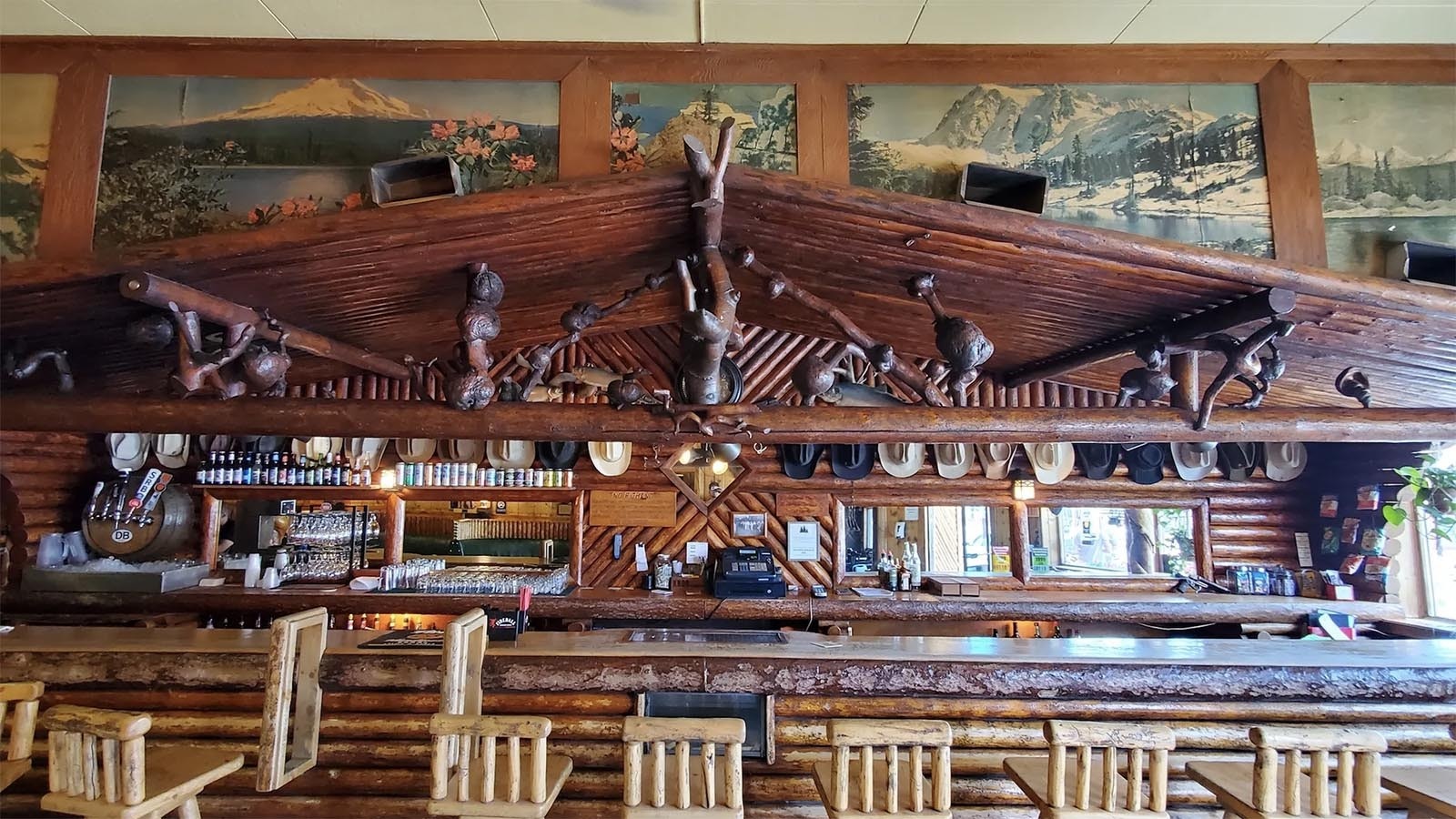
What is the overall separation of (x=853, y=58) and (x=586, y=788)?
4.28 meters

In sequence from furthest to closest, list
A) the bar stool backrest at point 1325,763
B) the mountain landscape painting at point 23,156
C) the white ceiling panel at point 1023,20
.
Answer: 1. the mountain landscape painting at point 23,156
2. the white ceiling panel at point 1023,20
3. the bar stool backrest at point 1325,763

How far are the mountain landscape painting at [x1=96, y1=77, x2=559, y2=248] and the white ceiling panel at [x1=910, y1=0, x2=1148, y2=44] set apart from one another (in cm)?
214

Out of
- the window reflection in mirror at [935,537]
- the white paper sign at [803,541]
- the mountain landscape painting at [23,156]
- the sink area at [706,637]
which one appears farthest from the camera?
the window reflection in mirror at [935,537]

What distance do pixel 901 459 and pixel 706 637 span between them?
10.3 feet

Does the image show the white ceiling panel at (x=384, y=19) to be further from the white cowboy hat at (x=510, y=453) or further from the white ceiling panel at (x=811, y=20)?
the white cowboy hat at (x=510, y=453)

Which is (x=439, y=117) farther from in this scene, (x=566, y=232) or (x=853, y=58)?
(x=853, y=58)

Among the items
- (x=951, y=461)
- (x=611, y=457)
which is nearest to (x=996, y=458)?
(x=951, y=461)

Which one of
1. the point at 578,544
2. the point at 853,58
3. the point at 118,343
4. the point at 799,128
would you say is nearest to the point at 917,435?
the point at 799,128

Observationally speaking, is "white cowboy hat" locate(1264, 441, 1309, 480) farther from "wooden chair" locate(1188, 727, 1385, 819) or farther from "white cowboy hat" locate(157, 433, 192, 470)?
"white cowboy hat" locate(157, 433, 192, 470)

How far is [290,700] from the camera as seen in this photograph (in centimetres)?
315

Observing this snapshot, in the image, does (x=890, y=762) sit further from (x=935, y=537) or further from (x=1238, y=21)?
(x=935, y=537)

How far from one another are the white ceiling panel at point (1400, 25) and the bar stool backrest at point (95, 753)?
6393mm

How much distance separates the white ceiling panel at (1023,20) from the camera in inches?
142

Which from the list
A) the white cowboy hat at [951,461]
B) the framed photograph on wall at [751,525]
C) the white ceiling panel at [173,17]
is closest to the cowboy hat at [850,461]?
the white cowboy hat at [951,461]
